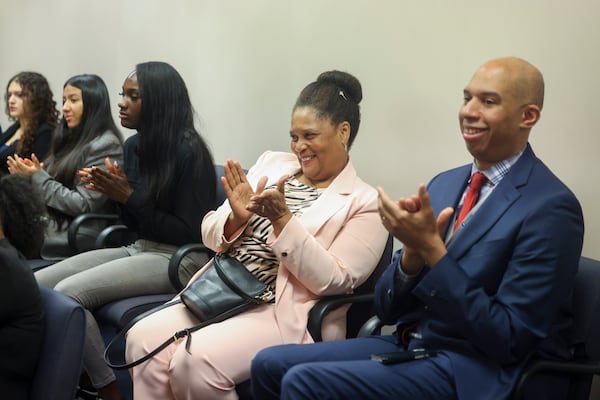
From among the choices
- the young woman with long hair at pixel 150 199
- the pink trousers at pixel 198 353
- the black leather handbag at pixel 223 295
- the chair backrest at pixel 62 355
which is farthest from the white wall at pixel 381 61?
the chair backrest at pixel 62 355

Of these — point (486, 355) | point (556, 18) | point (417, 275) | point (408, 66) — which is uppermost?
point (556, 18)

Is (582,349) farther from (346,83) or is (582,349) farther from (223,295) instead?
(346,83)

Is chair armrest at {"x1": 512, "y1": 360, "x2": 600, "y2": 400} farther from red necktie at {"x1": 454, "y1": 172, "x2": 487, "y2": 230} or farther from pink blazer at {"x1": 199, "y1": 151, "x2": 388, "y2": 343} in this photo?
pink blazer at {"x1": 199, "y1": 151, "x2": 388, "y2": 343}

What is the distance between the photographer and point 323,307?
277cm

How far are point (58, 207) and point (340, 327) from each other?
1925mm

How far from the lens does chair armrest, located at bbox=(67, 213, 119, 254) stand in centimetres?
404

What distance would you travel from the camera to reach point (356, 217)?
2.92 meters

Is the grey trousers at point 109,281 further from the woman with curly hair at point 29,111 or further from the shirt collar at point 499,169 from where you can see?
the woman with curly hair at point 29,111

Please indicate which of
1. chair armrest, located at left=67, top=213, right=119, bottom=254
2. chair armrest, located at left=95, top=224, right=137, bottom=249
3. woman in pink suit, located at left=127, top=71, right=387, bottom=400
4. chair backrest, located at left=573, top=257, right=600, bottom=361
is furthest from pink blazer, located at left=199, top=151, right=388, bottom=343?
chair armrest, located at left=67, top=213, right=119, bottom=254

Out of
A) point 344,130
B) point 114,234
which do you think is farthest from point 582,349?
point 114,234

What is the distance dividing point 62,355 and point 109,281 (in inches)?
48.7

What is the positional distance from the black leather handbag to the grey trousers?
44cm

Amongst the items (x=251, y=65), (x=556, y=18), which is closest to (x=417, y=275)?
(x=556, y=18)

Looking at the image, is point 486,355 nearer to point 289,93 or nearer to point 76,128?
point 289,93
